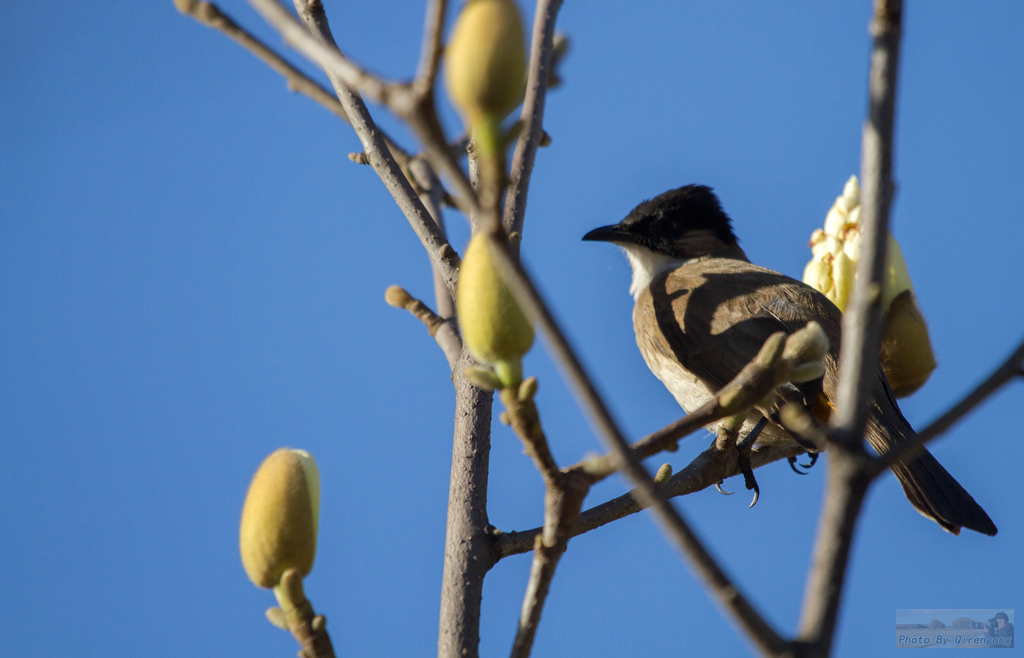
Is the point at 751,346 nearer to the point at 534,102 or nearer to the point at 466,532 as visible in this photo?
the point at 534,102

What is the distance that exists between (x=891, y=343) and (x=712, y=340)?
2.58ft

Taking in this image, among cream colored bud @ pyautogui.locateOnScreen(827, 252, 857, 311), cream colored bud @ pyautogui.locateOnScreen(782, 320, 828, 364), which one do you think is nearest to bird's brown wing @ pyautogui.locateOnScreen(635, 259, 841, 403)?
cream colored bud @ pyautogui.locateOnScreen(827, 252, 857, 311)

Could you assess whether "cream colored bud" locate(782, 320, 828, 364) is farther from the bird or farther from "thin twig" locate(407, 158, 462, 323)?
the bird

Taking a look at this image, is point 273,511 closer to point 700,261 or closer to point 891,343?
point 891,343

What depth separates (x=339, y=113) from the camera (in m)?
2.47

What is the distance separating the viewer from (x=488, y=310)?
119 centimetres

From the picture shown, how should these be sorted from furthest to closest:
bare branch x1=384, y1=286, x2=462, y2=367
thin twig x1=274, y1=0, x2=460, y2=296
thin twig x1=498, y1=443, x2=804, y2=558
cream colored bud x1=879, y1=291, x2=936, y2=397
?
1. cream colored bud x1=879, y1=291, x2=936, y2=397
2. thin twig x1=274, y1=0, x2=460, y2=296
3. bare branch x1=384, y1=286, x2=462, y2=367
4. thin twig x1=498, y1=443, x2=804, y2=558

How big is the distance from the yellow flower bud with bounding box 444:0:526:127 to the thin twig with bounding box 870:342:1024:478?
25.0 inches

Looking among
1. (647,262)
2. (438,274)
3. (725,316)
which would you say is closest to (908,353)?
(725,316)

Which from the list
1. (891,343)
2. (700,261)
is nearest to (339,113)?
(891,343)

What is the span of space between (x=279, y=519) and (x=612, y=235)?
474cm

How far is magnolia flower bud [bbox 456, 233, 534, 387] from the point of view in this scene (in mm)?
1177

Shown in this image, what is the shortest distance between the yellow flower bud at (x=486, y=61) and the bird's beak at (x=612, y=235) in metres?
4.81

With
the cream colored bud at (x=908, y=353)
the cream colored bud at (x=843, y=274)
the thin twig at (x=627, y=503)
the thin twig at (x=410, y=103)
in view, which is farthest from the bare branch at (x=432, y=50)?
the cream colored bud at (x=843, y=274)
